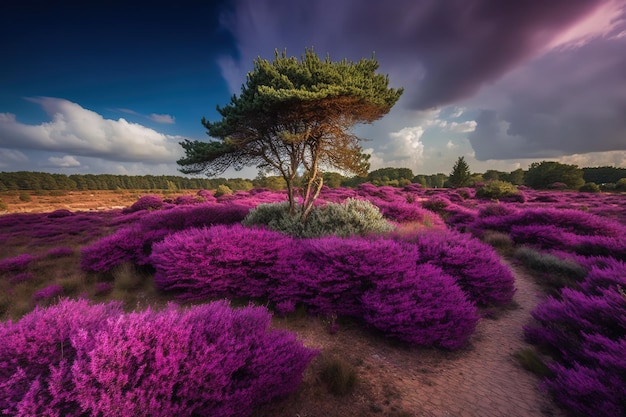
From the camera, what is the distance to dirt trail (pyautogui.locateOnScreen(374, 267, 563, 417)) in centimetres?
279

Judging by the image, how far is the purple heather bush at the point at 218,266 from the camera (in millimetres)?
5102

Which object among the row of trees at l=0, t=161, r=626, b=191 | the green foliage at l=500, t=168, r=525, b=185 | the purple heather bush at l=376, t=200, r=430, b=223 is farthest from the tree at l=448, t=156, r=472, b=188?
the purple heather bush at l=376, t=200, r=430, b=223

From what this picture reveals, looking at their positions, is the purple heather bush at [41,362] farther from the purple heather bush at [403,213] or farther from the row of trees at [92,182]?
the row of trees at [92,182]

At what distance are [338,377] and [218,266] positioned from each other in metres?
3.36

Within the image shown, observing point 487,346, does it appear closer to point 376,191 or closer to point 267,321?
point 267,321

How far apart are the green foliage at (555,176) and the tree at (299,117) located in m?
46.8

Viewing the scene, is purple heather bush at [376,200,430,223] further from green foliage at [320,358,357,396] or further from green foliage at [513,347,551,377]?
green foliage at [320,358,357,396]

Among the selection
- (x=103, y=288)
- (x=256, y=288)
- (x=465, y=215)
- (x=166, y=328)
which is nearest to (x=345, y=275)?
(x=256, y=288)

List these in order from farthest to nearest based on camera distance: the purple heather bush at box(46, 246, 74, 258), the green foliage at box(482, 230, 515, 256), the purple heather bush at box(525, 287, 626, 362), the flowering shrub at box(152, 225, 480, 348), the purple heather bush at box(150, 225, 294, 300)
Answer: the green foliage at box(482, 230, 515, 256) < the purple heather bush at box(46, 246, 74, 258) < the purple heather bush at box(150, 225, 294, 300) < the flowering shrub at box(152, 225, 480, 348) < the purple heather bush at box(525, 287, 626, 362)

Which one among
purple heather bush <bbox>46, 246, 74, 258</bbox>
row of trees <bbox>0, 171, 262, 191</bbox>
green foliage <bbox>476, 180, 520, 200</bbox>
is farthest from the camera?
row of trees <bbox>0, 171, 262, 191</bbox>

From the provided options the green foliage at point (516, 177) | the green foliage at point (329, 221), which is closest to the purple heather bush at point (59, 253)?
the green foliage at point (329, 221)

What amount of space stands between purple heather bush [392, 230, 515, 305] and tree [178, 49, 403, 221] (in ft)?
15.3

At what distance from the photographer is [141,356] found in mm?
2035

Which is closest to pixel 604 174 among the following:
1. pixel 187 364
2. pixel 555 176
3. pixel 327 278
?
pixel 555 176
